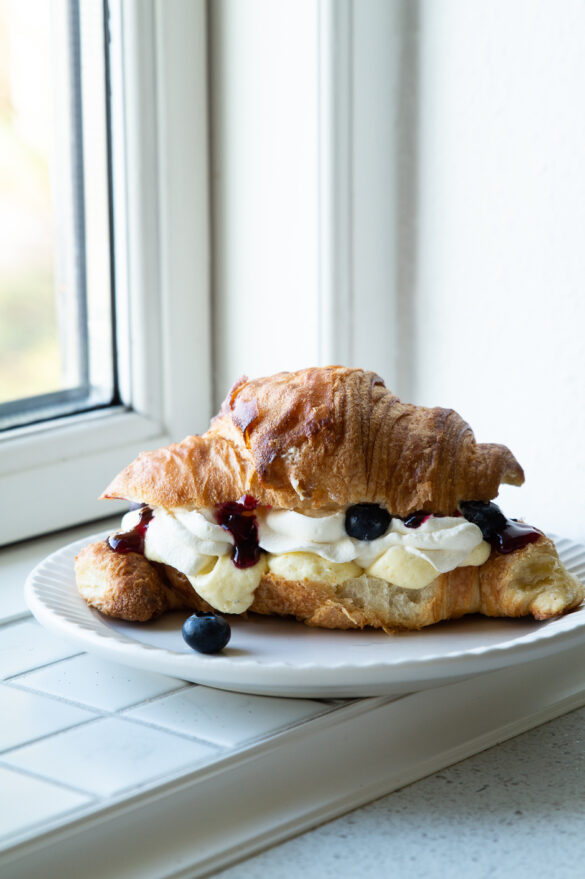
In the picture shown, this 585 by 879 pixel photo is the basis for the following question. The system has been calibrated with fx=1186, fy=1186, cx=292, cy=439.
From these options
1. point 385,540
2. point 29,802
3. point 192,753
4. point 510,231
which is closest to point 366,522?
point 385,540

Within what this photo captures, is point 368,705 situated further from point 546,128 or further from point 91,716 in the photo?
point 546,128

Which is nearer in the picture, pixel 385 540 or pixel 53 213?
pixel 385 540

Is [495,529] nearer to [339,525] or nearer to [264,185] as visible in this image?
[339,525]

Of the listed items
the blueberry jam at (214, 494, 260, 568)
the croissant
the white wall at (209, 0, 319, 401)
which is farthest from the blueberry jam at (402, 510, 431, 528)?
the white wall at (209, 0, 319, 401)

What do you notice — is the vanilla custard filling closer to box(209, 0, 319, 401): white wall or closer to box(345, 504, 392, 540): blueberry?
box(345, 504, 392, 540): blueberry

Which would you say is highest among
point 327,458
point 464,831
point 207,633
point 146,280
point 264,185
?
point 264,185

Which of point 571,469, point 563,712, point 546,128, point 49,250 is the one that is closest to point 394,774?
point 563,712
